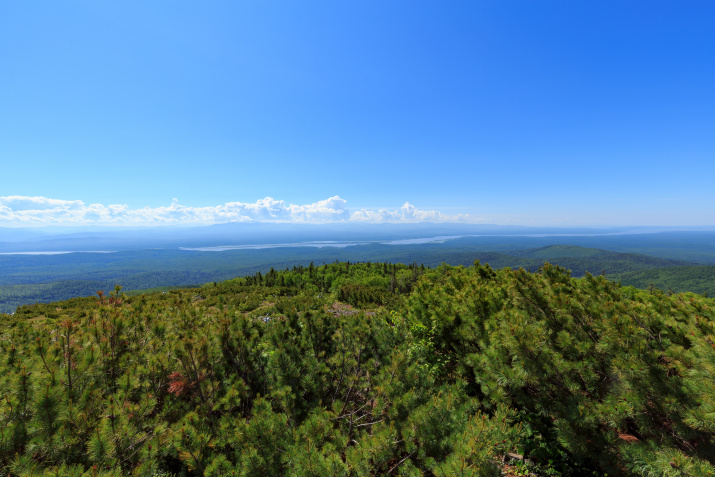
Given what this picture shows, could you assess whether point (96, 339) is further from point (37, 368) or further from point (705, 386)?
point (705, 386)

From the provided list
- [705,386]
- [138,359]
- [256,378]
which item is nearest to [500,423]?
[705,386]

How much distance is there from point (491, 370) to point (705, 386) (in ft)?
7.79

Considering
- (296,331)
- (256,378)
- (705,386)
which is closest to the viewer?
(705,386)

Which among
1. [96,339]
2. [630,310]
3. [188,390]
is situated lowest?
[188,390]

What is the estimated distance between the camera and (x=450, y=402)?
375cm

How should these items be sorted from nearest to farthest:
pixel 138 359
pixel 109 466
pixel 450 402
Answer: pixel 109 466, pixel 450 402, pixel 138 359

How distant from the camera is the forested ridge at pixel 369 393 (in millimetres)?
3029

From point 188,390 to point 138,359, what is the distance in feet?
3.67

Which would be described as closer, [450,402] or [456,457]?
[456,457]

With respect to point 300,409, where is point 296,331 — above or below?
above

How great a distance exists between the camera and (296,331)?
615 centimetres

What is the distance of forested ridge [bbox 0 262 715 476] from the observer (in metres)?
3.03

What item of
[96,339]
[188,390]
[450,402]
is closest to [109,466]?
[188,390]

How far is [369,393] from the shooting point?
15.1 feet
